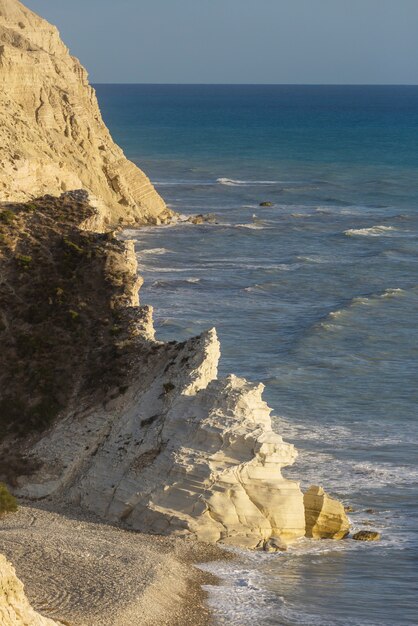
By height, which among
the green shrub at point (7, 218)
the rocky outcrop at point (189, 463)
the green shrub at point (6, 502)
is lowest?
the green shrub at point (6, 502)

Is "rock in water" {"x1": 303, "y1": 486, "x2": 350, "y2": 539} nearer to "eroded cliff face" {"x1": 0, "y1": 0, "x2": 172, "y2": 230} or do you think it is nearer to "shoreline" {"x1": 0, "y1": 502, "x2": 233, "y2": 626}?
"shoreline" {"x1": 0, "y1": 502, "x2": 233, "y2": 626}

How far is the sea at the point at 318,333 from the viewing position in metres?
32.0

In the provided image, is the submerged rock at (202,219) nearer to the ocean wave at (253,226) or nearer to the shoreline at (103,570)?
the ocean wave at (253,226)

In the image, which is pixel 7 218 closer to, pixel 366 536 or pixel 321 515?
pixel 321 515

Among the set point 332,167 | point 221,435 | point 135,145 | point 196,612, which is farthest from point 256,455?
point 135,145

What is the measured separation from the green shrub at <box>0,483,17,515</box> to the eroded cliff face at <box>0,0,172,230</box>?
4090 centimetres

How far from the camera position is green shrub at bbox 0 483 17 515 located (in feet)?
110

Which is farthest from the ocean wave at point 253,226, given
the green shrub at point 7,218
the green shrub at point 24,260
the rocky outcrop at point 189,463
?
the rocky outcrop at point 189,463

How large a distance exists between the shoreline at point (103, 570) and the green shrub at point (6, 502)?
9.4 inches

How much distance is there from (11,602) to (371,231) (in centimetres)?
7679

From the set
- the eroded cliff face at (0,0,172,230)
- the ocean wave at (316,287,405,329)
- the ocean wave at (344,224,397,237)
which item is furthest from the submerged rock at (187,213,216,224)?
the ocean wave at (316,287,405,329)

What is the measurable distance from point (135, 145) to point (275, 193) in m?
55.7

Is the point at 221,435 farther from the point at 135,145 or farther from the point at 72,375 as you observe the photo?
the point at 135,145

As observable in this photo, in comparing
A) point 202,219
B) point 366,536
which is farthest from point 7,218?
point 202,219
